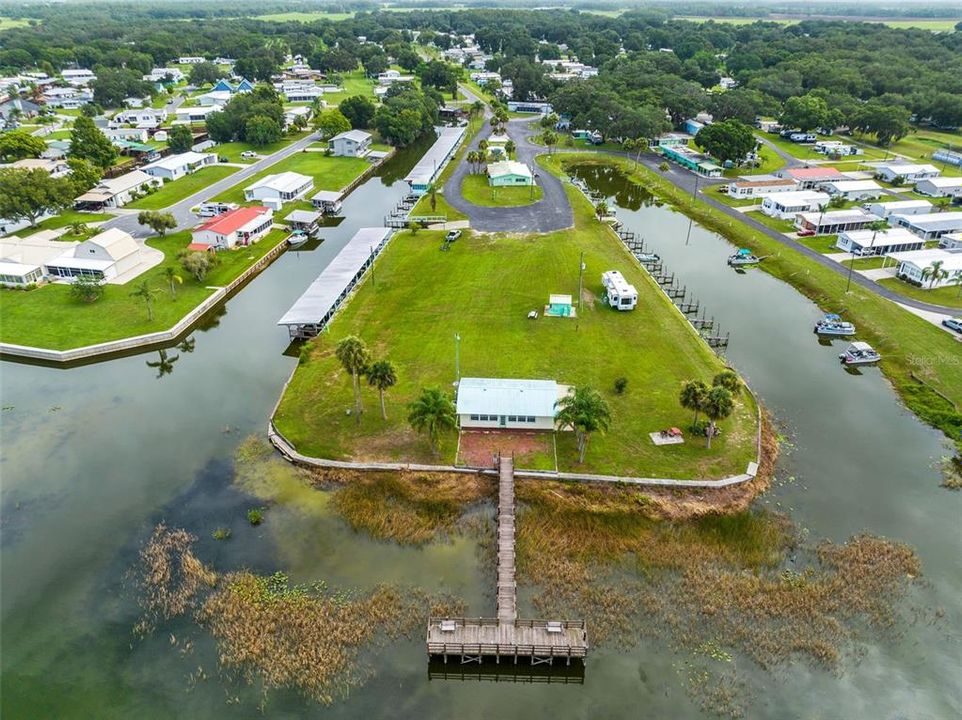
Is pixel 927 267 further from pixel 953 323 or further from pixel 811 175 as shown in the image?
pixel 811 175

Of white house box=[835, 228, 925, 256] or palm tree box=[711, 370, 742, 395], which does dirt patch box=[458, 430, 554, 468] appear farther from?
white house box=[835, 228, 925, 256]

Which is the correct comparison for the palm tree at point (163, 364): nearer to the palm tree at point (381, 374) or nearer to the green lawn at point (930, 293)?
the palm tree at point (381, 374)

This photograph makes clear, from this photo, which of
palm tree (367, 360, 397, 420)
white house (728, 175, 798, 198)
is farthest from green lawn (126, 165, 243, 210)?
white house (728, 175, 798, 198)

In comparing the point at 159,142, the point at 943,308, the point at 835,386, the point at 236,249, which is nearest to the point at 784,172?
the point at 943,308

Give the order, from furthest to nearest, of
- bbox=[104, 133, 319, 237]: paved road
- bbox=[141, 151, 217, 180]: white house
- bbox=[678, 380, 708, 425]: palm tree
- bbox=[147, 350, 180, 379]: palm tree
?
1. bbox=[141, 151, 217, 180]: white house
2. bbox=[104, 133, 319, 237]: paved road
3. bbox=[147, 350, 180, 379]: palm tree
4. bbox=[678, 380, 708, 425]: palm tree

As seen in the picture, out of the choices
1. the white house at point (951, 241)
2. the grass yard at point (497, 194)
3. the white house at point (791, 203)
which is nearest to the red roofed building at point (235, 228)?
the grass yard at point (497, 194)

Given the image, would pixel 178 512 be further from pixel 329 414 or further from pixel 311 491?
pixel 329 414
